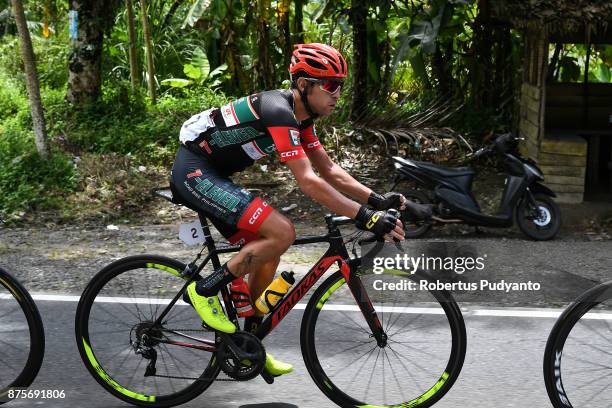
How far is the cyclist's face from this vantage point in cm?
443

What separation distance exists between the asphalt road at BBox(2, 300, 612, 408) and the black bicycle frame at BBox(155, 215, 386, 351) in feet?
1.52

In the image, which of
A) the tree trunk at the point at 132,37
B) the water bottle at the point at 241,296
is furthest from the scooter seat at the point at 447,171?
the tree trunk at the point at 132,37

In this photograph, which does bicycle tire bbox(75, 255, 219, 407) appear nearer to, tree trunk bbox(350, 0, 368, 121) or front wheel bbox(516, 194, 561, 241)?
front wheel bbox(516, 194, 561, 241)

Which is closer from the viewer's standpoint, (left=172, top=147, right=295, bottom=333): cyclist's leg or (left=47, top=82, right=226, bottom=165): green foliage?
(left=172, top=147, right=295, bottom=333): cyclist's leg

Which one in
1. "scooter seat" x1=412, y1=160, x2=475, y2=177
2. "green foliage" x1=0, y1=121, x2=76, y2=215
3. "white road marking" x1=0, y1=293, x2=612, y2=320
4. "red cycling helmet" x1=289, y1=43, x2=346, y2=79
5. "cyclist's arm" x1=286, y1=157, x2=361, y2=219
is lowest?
"green foliage" x1=0, y1=121, x2=76, y2=215

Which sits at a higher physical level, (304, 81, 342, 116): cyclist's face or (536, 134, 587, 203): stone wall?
(304, 81, 342, 116): cyclist's face

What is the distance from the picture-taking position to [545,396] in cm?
479

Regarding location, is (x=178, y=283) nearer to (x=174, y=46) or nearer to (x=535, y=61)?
(x=535, y=61)

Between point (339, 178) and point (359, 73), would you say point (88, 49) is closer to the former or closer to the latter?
point (359, 73)

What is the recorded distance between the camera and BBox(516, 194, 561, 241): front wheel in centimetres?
882

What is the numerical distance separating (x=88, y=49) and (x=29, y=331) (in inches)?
317

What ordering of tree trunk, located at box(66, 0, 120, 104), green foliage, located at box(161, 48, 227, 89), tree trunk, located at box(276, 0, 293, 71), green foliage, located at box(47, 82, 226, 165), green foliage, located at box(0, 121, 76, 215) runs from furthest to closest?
green foliage, located at box(161, 48, 227, 89) < tree trunk, located at box(276, 0, 293, 71) < tree trunk, located at box(66, 0, 120, 104) < green foliage, located at box(47, 82, 226, 165) < green foliage, located at box(0, 121, 76, 215)

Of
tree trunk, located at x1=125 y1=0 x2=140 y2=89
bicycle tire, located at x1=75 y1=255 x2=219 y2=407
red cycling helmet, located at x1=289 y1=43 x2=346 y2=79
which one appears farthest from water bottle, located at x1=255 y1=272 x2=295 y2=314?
tree trunk, located at x1=125 y1=0 x2=140 y2=89

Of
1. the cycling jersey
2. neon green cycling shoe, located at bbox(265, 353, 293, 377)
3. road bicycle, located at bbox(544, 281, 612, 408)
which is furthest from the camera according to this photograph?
neon green cycling shoe, located at bbox(265, 353, 293, 377)
